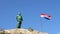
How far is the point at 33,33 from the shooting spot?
70.2 m

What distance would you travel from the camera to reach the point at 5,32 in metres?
68.6

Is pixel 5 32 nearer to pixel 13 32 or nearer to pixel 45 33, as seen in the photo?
pixel 13 32

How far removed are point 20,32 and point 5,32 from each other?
2.31 meters

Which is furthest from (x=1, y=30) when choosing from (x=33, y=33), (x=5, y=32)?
(x=33, y=33)

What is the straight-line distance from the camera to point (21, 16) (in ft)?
233

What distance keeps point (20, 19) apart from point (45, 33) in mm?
4303

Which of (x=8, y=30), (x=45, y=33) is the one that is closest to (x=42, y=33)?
(x=45, y=33)

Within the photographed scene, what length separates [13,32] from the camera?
6950 centimetres

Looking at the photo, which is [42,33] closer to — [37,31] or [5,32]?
[37,31]

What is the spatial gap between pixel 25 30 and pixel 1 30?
366 cm

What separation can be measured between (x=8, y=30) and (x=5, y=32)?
1564 millimetres

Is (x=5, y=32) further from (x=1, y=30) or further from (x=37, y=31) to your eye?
(x=37, y=31)

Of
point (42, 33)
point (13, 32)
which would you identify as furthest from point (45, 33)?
point (13, 32)

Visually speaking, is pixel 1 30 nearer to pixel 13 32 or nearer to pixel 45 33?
pixel 13 32
